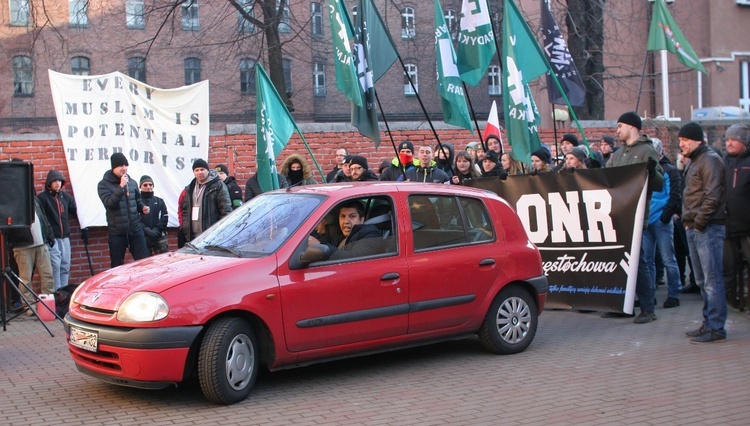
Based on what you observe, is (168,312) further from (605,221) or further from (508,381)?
(605,221)

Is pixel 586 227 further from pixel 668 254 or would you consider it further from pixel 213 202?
pixel 213 202

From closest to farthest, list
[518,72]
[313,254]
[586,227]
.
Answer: [313,254] → [586,227] → [518,72]

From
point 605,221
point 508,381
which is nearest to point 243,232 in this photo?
point 508,381

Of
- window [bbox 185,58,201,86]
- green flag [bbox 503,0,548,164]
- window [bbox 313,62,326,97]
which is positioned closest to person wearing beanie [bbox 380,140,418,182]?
green flag [bbox 503,0,548,164]

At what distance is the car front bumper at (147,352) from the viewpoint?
625 centimetres

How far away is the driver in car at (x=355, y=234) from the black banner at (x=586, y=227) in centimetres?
348

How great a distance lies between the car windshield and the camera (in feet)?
23.2

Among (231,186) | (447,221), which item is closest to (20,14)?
(231,186)

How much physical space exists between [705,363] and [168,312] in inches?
183

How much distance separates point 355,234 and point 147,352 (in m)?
2.09

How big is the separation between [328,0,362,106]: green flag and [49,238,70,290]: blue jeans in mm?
4541

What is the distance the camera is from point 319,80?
4581 cm

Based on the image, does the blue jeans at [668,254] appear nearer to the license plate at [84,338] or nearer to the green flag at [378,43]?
the green flag at [378,43]

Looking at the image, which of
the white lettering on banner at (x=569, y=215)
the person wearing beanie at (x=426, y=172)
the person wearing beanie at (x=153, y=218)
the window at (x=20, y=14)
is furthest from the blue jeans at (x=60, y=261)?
the window at (x=20, y=14)
